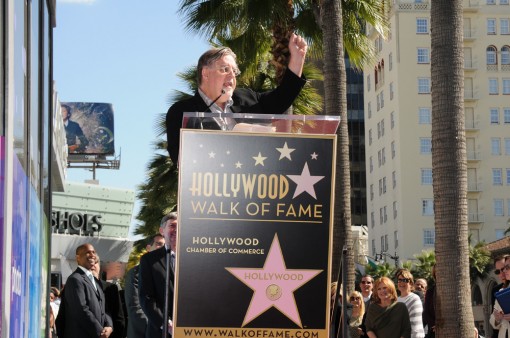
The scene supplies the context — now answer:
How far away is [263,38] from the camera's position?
23.3m

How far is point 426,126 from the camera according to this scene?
98875mm

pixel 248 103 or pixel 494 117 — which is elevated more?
pixel 494 117

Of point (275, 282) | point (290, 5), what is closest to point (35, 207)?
point (275, 282)

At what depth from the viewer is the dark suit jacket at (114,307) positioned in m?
11.8

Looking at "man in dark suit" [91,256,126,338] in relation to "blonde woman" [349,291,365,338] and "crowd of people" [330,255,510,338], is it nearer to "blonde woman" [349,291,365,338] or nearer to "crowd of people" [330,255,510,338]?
"crowd of people" [330,255,510,338]

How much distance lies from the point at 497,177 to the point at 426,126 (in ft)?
26.6

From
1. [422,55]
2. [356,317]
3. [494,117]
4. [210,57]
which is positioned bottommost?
[356,317]

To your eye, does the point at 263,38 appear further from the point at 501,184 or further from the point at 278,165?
the point at 501,184

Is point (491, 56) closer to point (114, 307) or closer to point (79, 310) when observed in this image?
point (114, 307)

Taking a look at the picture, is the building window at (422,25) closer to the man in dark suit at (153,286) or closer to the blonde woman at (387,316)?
the blonde woman at (387,316)

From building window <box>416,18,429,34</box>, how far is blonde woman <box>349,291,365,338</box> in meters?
89.2

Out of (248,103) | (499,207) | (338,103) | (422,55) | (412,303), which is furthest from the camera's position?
(422,55)

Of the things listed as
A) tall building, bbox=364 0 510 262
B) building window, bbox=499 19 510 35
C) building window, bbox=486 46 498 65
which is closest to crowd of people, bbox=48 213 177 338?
tall building, bbox=364 0 510 262

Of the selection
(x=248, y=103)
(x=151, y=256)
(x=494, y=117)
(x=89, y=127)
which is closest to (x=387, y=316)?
(x=151, y=256)
